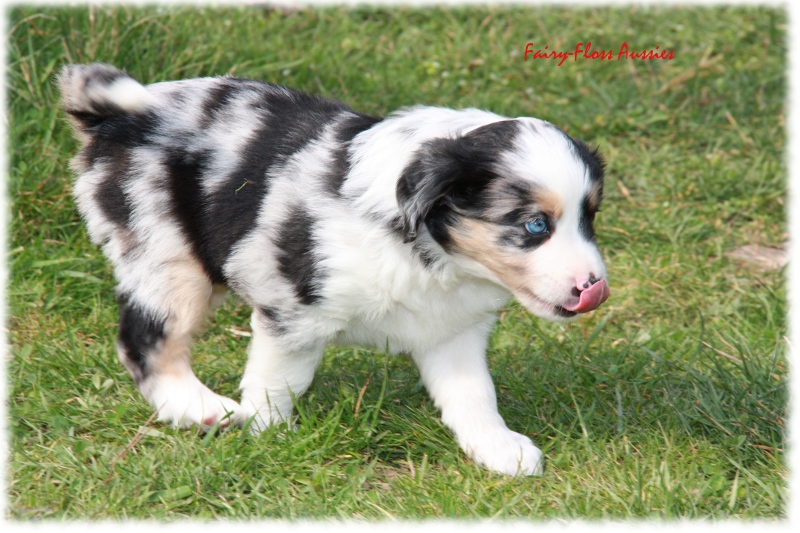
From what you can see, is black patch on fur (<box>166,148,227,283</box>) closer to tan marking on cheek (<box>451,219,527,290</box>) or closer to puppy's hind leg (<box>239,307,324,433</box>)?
puppy's hind leg (<box>239,307,324,433</box>)

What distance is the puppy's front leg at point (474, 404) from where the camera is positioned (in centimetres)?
329

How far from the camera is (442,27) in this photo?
665cm

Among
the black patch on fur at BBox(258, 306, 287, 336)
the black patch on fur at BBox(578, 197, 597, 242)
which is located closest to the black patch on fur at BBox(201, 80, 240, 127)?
the black patch on fur at BBox(258, 306, 287, 336)

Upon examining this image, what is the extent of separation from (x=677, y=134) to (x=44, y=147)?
3.55 meters

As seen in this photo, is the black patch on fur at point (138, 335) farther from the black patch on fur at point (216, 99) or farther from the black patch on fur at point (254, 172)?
the black patch on fur at point (216, 99)

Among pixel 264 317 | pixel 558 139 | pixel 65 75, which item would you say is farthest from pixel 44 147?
pixel 558 139

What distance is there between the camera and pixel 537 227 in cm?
291

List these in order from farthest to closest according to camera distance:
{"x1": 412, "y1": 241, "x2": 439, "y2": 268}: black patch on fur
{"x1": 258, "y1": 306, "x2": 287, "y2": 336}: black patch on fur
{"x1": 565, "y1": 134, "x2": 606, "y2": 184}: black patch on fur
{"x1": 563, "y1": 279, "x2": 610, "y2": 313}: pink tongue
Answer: {"x1": 258, "y1": 306, "x2": 287, "y2": 336}: black patch on fur
{"x1": 412, "y1": 241, "x2": 439, "y2": 268}: black patch on fur
{"x1": 565, "y1": 134, "x2": 606, "y2": 184}: black patch on fur
{"x1": 563, "y1": 279, "x2": 610, "y2": 313}: pink tongue

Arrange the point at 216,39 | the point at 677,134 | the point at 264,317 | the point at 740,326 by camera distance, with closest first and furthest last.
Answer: the point at 264,317 → the point at 740,326 → the point at 216,39 → the point at 677,134

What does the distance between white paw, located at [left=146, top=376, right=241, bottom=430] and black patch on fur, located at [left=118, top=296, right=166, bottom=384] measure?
0.30 feet

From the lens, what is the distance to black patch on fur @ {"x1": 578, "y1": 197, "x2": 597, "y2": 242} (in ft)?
9.61

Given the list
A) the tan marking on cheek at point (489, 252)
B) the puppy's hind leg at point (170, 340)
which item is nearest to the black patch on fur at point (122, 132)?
the puppy's hind leg at point (170, 340)

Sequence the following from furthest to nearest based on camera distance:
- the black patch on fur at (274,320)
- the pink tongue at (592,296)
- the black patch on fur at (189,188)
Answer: the black patch on fur at (189,188), the black patch on fur at (274,320), the pink tongue at (592,296)

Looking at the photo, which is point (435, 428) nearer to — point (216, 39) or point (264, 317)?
point (264, 317)
